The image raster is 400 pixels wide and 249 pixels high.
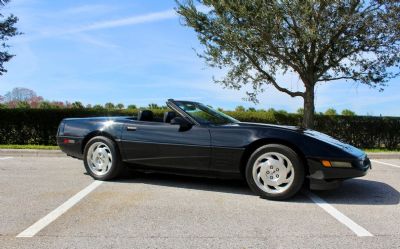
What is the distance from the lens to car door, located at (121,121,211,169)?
5.82 meters

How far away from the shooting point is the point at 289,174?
17.8ft

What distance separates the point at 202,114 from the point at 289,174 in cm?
156

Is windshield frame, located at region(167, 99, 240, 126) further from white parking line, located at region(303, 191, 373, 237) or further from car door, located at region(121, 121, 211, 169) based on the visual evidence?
white parking line, located at region(303, 191, 373, 237)

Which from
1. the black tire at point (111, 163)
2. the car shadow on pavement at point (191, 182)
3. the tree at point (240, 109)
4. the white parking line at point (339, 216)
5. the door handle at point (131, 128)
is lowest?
the white parking line at point (339, 216)

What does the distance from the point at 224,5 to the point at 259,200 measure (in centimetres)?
949

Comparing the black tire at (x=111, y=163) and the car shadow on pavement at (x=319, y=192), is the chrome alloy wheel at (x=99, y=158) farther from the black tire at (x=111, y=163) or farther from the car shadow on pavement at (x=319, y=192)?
the car shadow on pavement at (x=319, y=192)

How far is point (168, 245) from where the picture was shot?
3717 mm

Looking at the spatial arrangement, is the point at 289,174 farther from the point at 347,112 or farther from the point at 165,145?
the point at 347,112

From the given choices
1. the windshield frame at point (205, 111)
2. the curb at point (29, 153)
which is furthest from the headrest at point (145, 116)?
the curb at point (29, 153)

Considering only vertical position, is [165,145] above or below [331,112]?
below

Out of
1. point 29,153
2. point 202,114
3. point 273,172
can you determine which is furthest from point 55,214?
point 29,153

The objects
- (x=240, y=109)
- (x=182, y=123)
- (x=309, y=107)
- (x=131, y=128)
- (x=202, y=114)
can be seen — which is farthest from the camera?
(x=240, y=109)

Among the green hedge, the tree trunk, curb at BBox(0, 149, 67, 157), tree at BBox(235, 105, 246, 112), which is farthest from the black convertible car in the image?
tree at BBox(235, 105, 246, 112)

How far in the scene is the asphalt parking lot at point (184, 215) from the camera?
3859 millimetres
